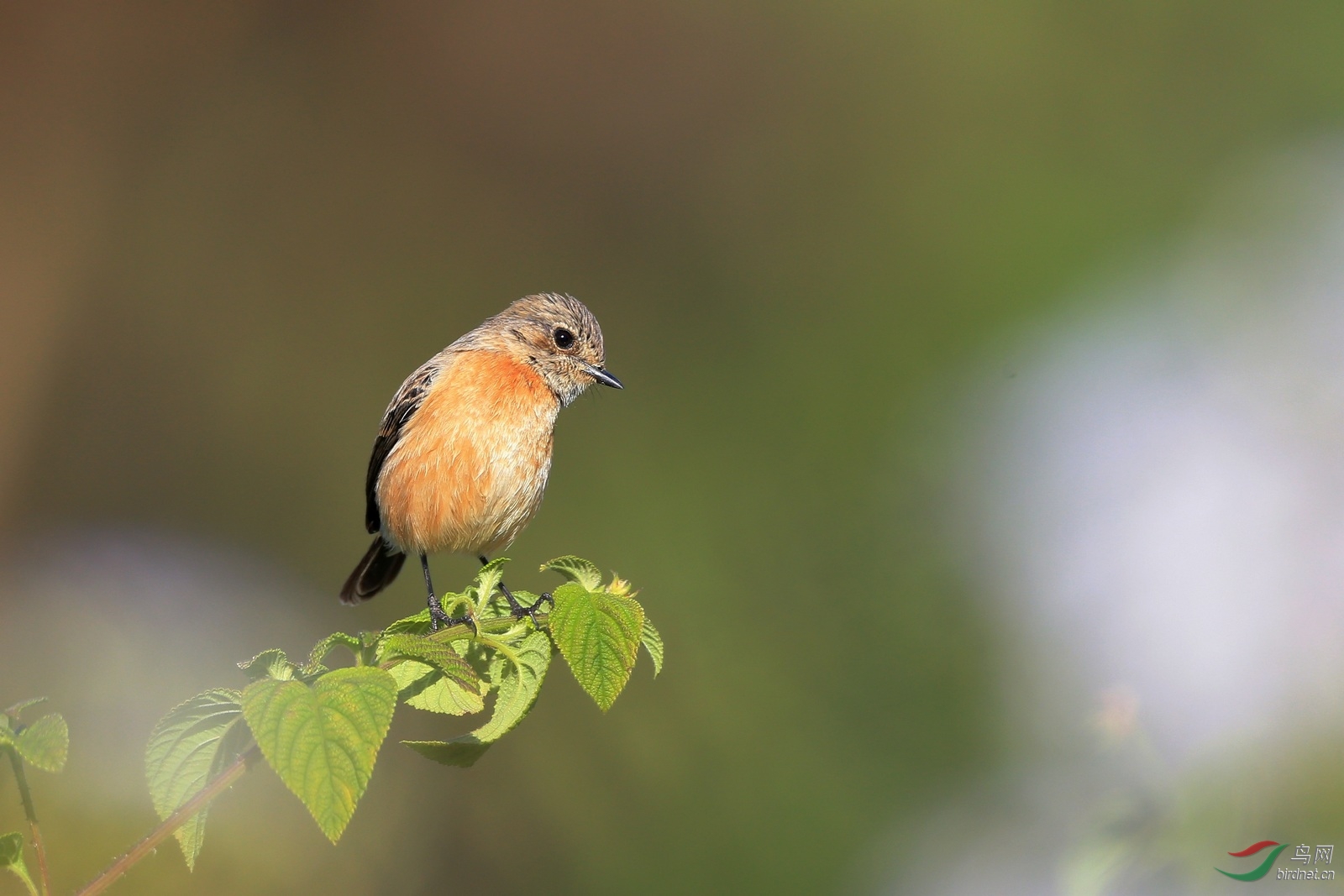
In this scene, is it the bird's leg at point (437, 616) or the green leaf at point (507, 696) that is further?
the bird's leg at point (437, 616)

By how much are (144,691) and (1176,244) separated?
458 centimetres

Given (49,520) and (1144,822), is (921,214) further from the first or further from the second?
(49,520)

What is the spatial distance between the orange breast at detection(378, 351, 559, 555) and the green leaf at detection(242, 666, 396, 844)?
5.53 feet

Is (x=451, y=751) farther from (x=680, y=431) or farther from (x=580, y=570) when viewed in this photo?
(x=680, y=431)

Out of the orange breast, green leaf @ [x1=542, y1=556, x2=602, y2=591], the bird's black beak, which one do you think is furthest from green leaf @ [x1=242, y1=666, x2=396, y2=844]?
the bird's black beak

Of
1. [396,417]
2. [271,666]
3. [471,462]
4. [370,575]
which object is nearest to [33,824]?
[271,666]

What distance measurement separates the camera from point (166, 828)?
1.02m

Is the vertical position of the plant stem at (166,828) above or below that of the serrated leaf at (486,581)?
below

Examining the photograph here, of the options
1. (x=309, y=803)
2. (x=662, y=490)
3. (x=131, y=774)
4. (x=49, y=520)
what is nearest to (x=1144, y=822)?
(x=309, y=803)

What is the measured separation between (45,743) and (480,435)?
5.96ft

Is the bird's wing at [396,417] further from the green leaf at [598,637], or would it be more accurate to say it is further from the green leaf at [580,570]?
the green leaf at [598,637]

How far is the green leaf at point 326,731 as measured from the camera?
3.37 feet

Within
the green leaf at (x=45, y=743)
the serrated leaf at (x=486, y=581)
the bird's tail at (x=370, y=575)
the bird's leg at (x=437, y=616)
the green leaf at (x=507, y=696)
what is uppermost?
the serrated leaf at (x=486, y=581)

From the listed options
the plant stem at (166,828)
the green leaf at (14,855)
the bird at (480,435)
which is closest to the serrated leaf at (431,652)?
the plant stem at (166,828)
